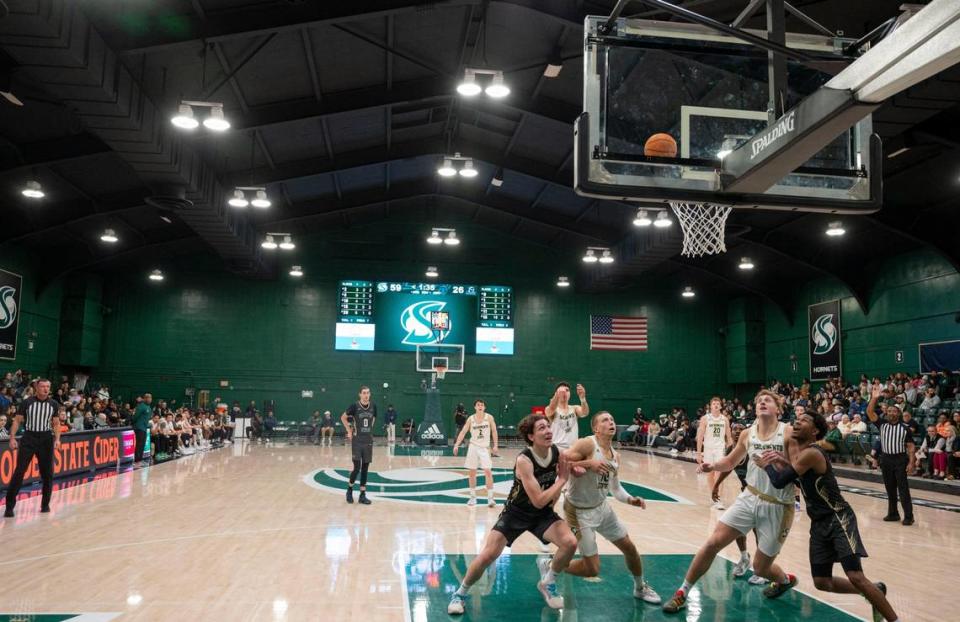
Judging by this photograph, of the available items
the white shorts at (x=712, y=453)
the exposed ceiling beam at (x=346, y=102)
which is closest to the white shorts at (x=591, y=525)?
the white shorts at (x=712, y=453)

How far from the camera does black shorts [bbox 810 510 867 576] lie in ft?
17.3

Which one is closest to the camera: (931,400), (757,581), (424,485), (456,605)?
(456,605)

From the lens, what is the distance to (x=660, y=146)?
5898mm

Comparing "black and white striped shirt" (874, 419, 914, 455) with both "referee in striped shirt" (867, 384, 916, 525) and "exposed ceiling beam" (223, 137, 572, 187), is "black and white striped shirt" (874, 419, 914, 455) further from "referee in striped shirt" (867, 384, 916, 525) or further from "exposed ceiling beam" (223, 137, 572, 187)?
"exposed ceiling beam" (223, 137, 572, 187)

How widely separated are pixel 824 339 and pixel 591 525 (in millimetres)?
24350

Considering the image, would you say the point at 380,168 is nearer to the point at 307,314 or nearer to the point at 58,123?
the point at 307,314

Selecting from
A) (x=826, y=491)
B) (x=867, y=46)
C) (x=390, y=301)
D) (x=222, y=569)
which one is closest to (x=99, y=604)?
(x=222, y=569)

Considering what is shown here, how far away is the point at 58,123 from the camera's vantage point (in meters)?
15.8

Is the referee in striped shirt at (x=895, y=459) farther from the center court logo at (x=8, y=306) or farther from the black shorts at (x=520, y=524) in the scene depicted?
the center court logo at (x=8, y=306)

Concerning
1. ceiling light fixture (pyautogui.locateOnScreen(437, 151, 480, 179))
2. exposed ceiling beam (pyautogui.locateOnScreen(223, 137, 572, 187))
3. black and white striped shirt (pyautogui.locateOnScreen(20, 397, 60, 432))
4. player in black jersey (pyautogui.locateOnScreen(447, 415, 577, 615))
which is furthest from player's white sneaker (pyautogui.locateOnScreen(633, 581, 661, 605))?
exposed ceiling beam (pyautogui.locateOnScreen(223, 137, 572, 187))

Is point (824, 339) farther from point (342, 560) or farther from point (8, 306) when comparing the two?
point (8, 306)

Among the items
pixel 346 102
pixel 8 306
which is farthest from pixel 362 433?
pixel 8 306

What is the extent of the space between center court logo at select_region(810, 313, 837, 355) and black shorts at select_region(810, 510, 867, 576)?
23390mm

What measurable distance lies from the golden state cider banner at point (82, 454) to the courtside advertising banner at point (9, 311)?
8587 mm
